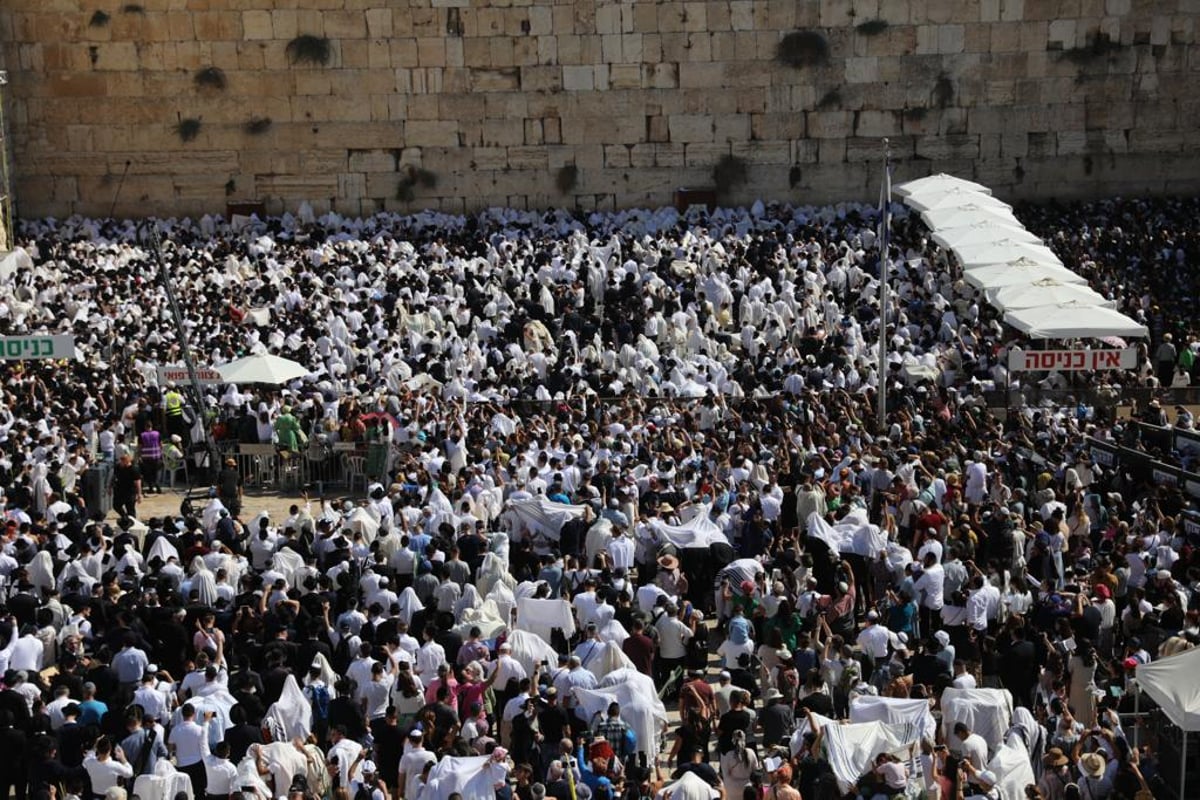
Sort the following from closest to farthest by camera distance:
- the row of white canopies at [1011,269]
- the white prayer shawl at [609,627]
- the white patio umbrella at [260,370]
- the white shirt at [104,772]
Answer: the white shirt at [104,772], the white prayer shawl at [609,627], the row of white canopies at [1011,269], the white patio umbrella at [260,370]

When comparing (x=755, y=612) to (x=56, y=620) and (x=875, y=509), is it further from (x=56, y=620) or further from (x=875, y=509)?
(x=56, y=620)

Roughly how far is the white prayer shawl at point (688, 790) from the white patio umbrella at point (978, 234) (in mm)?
16400

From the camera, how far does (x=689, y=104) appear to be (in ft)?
118

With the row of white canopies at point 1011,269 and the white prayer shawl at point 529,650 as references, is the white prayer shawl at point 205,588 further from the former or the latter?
the row of white canopies at point 1011,269

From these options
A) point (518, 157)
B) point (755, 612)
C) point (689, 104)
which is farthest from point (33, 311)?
point (755, 612)

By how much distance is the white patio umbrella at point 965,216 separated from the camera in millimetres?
28016

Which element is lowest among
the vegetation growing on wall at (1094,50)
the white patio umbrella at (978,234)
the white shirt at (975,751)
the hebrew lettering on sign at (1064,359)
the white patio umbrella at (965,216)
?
the white shirt at (975,751)

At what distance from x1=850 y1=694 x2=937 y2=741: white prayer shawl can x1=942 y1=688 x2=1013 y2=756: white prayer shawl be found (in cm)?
23

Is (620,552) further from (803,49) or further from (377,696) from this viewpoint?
(803,49)

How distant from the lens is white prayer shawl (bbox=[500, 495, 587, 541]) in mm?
18500

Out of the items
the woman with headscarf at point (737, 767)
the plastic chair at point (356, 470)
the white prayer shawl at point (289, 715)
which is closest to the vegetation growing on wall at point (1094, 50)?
the plastic chair at point (356, 470)

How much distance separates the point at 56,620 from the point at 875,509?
27.7ft

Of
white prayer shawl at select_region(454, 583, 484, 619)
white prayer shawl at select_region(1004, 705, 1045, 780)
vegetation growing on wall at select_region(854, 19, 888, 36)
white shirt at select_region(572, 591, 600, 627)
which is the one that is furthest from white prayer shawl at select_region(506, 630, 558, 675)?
vegetation growing on wall at select_region(854, 19, 888, 36)

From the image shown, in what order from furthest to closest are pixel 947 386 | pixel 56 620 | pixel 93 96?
pixel 93 96
pixel 947 386
pixel 56 620
